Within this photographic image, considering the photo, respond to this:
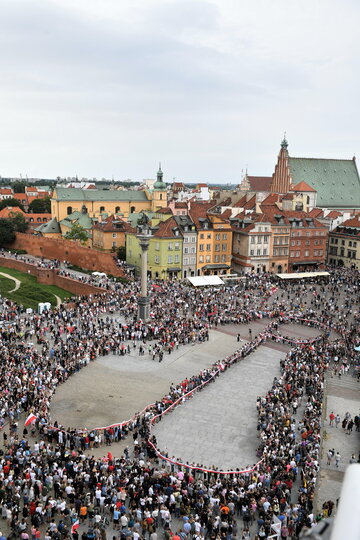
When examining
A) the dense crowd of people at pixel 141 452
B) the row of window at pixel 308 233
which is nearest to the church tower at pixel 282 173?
the row of window at pixel 308 233

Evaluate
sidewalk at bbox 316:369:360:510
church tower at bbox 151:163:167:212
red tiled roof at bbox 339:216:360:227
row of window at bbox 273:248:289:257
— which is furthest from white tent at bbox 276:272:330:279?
church tower at bbox 151:163:167:212

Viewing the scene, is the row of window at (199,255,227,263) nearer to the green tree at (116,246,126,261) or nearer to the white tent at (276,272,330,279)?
the white tent at (276,272,330,279)

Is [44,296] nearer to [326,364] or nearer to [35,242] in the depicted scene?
[35,242]

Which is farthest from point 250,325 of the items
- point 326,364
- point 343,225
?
point 343,225

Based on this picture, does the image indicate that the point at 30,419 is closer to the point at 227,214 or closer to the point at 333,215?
the point at 227,214

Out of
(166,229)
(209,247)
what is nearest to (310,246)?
(209,247)

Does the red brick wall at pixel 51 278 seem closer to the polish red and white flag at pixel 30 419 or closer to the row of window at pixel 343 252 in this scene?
the polish red and white flag at pixel 30 419
